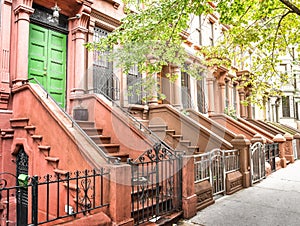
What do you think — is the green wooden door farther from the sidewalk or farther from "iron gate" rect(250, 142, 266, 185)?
"iron gate" rect(250, 142, 266, 185)

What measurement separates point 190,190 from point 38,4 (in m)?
7.19

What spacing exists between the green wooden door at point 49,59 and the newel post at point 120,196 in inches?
197

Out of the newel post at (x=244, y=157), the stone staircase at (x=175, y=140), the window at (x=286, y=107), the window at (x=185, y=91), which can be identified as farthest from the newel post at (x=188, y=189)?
the window at (x=286, y=107)

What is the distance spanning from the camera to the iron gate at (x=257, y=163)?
26.6 ft

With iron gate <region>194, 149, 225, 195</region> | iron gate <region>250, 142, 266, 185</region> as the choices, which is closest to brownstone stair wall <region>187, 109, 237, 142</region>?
iron gate <region>250, 142, 266, 185</region>

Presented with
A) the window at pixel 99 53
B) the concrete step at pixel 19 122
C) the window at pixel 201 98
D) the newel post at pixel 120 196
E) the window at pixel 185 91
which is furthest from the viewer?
the window at pixel 201 98

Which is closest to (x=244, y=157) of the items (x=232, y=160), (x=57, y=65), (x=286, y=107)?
(x=232, y=160)

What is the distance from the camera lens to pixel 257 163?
8453mm

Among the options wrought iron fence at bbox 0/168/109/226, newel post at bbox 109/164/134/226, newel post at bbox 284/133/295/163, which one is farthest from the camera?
newel post at bbox 284/133/295/163

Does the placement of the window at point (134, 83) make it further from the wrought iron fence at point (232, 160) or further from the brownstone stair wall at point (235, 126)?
the brownstone stair wall at point (235, 126)

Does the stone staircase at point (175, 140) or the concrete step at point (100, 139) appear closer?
the concrete step at point (100, 139)

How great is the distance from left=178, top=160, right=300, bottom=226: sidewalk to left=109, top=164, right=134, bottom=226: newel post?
4.60ft

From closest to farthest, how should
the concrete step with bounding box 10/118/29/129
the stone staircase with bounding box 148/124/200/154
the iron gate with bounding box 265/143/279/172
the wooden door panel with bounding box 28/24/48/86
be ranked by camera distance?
the concrete step with bounding box 10/118/29/129 → the wooden door panel with bounding box 28/24/48/86 → the stone staircase with bounding box 148/124/200/154 → the iron gate with bounding box 265/143/279/172

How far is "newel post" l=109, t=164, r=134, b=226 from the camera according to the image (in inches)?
157
